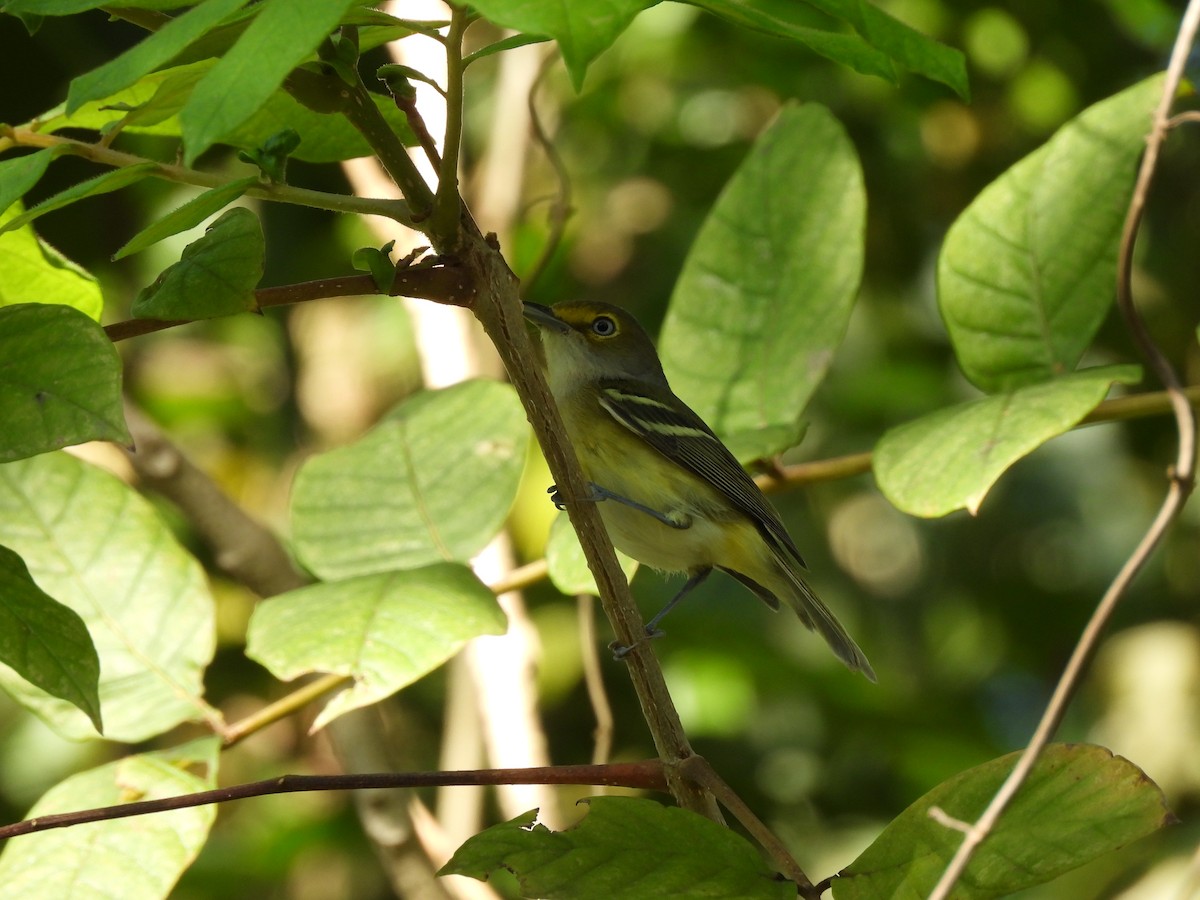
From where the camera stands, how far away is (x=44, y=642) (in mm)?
1434

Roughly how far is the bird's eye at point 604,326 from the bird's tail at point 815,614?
2.40 ft

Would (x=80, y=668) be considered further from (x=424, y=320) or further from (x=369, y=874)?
(x=369, y=874)

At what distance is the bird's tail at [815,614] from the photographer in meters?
2.98

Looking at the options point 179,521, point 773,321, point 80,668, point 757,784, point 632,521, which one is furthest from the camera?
point 179,521

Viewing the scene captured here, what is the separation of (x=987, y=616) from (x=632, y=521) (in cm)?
211

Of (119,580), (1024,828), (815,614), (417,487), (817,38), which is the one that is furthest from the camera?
(815,614)

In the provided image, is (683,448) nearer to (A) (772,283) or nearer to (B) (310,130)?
(A) (772,283)

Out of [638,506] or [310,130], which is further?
[638,506]

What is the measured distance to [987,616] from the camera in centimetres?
459

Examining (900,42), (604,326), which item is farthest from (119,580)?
(604,326)

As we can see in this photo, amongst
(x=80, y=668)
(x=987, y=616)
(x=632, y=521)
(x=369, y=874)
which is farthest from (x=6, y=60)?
(x=987, y=616)

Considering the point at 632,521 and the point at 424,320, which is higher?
the point at 424,320

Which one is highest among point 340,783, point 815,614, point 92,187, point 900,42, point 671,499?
point 900,42

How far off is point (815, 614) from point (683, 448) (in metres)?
0.56
